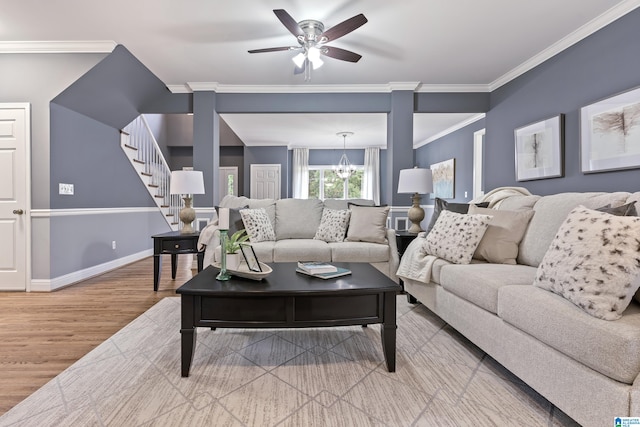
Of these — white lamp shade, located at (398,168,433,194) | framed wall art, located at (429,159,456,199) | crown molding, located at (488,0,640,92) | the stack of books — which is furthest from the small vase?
framed wall art, located at (429,159,456,199)

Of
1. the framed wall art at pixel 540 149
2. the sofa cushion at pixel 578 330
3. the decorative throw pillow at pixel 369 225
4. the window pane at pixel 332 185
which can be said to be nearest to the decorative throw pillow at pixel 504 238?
the sofa cushion at pixel 578 330

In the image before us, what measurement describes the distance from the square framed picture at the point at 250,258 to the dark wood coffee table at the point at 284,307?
18cm

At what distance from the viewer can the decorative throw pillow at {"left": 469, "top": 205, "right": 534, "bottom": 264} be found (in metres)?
2.53

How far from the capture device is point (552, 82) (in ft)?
11.6

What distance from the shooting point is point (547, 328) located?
1497 mm

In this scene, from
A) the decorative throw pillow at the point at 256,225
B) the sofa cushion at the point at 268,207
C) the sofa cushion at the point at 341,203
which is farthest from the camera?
the sofa cushion at the point at 341,203

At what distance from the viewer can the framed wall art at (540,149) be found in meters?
3.42

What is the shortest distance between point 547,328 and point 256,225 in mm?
2813

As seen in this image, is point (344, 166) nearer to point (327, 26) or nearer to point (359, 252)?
point (359, 252)

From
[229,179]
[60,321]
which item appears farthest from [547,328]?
[229,179]

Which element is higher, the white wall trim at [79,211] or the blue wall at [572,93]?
the blue wall at [572,93]

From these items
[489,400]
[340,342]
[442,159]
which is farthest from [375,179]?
[489,400]

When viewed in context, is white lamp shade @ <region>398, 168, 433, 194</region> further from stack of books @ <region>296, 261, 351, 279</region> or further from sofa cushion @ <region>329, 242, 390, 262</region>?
stack of books @ <region>296, 261, 351, 279</region>

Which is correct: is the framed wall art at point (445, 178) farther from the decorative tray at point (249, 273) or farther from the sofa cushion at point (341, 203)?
the decorative tray at point (249, 273)
